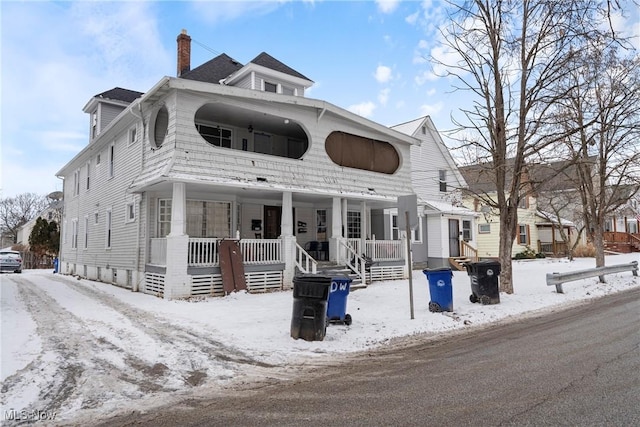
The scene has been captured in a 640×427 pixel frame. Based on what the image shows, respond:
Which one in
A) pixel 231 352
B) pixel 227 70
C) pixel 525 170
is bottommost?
pixel 231 352

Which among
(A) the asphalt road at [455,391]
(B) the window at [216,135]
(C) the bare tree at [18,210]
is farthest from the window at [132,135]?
(C) the bare tree at [18,210]

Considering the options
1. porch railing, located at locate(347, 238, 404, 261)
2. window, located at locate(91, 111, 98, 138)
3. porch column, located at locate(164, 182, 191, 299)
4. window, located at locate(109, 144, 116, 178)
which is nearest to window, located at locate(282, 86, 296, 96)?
porch railing, located at locate(347, 238, 404, 261)

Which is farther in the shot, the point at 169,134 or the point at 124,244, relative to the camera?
the point at 124,244

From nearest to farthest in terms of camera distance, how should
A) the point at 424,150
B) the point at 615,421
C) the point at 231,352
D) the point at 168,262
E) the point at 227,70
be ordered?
the point at 615,421
the point at 231,352
the point at 168,262
the point at 227,70
the point at 424,150

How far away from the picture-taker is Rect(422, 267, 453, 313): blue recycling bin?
928 centimetres

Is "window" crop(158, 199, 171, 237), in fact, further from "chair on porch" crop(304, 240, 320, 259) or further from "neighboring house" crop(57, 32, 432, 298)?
"chair on porch" crop(304, 240, 320, 259)

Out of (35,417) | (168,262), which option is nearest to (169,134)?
(168,262)

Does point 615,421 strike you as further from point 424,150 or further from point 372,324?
point 424,150

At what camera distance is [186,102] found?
12.1 metres

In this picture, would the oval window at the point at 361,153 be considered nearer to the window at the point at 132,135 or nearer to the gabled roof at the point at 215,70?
the gabled roof at the point at 215,70

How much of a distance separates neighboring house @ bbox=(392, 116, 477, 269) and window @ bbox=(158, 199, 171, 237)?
10.8m

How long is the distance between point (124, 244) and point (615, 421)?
15005 mm

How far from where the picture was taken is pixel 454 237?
21.9 meters

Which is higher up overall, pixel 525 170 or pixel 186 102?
pixel 186 102
